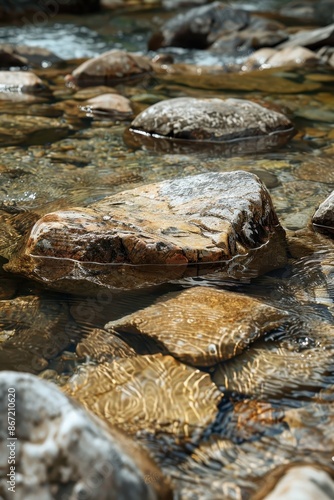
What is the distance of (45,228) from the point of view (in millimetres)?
4031

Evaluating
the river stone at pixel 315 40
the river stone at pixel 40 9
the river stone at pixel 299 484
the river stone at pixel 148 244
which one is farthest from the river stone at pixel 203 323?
the river stone at pixel 40 9

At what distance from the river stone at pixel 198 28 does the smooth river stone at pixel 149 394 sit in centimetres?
1082

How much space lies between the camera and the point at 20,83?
351 inches

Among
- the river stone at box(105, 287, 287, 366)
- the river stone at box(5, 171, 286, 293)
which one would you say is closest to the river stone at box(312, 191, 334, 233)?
the river stone at box(5, 171, 286, 293)

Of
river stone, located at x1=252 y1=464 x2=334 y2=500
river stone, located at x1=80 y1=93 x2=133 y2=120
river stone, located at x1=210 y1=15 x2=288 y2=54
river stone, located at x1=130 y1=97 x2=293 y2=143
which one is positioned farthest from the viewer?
river stone, located at x1=210 y1=15 x2=288 y2=54

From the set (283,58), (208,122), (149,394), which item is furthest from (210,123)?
(283,58)

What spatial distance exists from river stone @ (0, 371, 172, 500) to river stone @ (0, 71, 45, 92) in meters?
7.33

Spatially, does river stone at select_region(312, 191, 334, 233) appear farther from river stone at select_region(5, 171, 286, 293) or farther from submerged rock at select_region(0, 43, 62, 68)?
submerged rock at select_region(0, 43, 62, 68)

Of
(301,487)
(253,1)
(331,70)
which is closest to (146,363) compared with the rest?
(301,487)

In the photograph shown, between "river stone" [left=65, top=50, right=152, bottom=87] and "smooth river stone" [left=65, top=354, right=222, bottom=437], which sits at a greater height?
"smooth river stone" [left=65, top=354, right=222, bottom=437]

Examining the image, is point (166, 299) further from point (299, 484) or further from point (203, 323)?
point (299, 484)

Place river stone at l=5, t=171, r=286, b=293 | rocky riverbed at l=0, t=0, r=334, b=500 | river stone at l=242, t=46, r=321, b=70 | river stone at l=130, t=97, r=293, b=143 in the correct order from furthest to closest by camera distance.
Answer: river stone at l=242, t=46, r=321, b=70 → river stone at l=130, t=97, r=293, b=143 → river stone at l=5, t=171, r=286, b=293 → rocky riverbed at l=0, t=0, r=334, b=500

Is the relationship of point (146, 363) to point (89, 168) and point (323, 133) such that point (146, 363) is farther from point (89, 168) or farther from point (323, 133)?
point (323, 133)

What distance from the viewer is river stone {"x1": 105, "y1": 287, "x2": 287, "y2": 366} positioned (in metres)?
3.08
